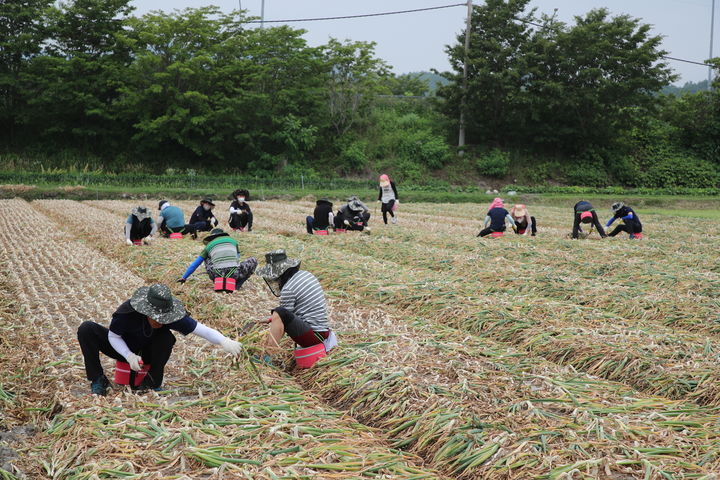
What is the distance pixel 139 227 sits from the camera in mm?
11852

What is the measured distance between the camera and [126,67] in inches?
1583

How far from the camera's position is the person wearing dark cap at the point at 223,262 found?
7.98 metres

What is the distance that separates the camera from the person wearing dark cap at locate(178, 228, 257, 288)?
7980mm

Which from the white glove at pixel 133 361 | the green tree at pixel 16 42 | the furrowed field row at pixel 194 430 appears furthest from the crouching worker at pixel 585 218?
the green tree at pixel 16 42

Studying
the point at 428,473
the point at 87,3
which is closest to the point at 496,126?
the point at 87,3

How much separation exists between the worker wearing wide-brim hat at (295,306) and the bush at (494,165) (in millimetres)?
37629

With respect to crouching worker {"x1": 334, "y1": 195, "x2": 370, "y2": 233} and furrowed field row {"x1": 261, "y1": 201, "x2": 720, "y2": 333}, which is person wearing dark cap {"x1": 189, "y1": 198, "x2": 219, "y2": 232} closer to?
crouching worker {"x1": 334, "y1": 195, "x2": 370, "y2": 233}

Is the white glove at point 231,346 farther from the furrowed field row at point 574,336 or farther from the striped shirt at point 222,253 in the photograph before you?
Result: the striped shirt at point 222,253

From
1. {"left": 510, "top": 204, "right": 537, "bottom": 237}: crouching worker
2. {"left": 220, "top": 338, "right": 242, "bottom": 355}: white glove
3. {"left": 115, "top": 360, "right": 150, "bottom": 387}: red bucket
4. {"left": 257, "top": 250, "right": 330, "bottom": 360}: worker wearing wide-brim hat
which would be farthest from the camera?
Result: {"left": 510, "top": 204, "right": 537, "bottom": 237}: crouching worker

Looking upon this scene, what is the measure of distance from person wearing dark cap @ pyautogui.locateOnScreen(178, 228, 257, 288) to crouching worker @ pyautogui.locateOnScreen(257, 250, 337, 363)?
8.34 ft

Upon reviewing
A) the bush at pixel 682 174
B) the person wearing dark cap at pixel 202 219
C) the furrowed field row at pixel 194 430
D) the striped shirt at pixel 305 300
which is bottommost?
the furrowed field row at pixel 194 430

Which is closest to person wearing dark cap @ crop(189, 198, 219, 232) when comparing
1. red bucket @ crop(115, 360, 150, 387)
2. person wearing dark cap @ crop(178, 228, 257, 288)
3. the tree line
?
person wearing dark cap @ crop(178, 228, 257, 288)

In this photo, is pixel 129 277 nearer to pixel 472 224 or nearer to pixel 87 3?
pixel 472 224

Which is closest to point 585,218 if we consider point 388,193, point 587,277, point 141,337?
point 587,277
